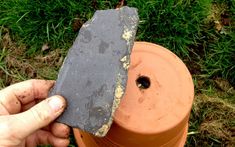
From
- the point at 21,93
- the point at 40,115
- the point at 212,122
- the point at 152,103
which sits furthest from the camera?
the point at 212,122

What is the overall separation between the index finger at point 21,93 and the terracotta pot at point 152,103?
0.42 meters

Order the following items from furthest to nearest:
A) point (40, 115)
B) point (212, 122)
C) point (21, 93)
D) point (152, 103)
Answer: point (212, 122), point (21, 93), point (152, 103), point (40, 115)

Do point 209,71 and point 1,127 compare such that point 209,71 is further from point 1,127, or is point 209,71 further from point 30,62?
point 1,127

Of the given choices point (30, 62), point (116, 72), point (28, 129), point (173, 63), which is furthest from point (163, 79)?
point (30, 62)

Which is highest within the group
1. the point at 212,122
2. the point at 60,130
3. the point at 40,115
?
the point at 40,115

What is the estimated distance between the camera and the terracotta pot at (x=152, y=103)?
Answer: 2191 millimetres

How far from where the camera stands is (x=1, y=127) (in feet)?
6.62

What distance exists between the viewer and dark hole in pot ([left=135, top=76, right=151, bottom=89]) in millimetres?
2260

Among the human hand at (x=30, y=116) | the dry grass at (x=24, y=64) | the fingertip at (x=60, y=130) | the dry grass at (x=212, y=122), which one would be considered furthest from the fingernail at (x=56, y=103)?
the dry grass at (x=212, y=122)

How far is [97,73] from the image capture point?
6.72 ft

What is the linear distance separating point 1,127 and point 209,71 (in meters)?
1.66

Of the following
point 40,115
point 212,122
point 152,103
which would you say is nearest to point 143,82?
point 152,103

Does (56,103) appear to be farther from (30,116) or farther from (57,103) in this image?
(30,116)

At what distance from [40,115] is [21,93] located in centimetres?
46
